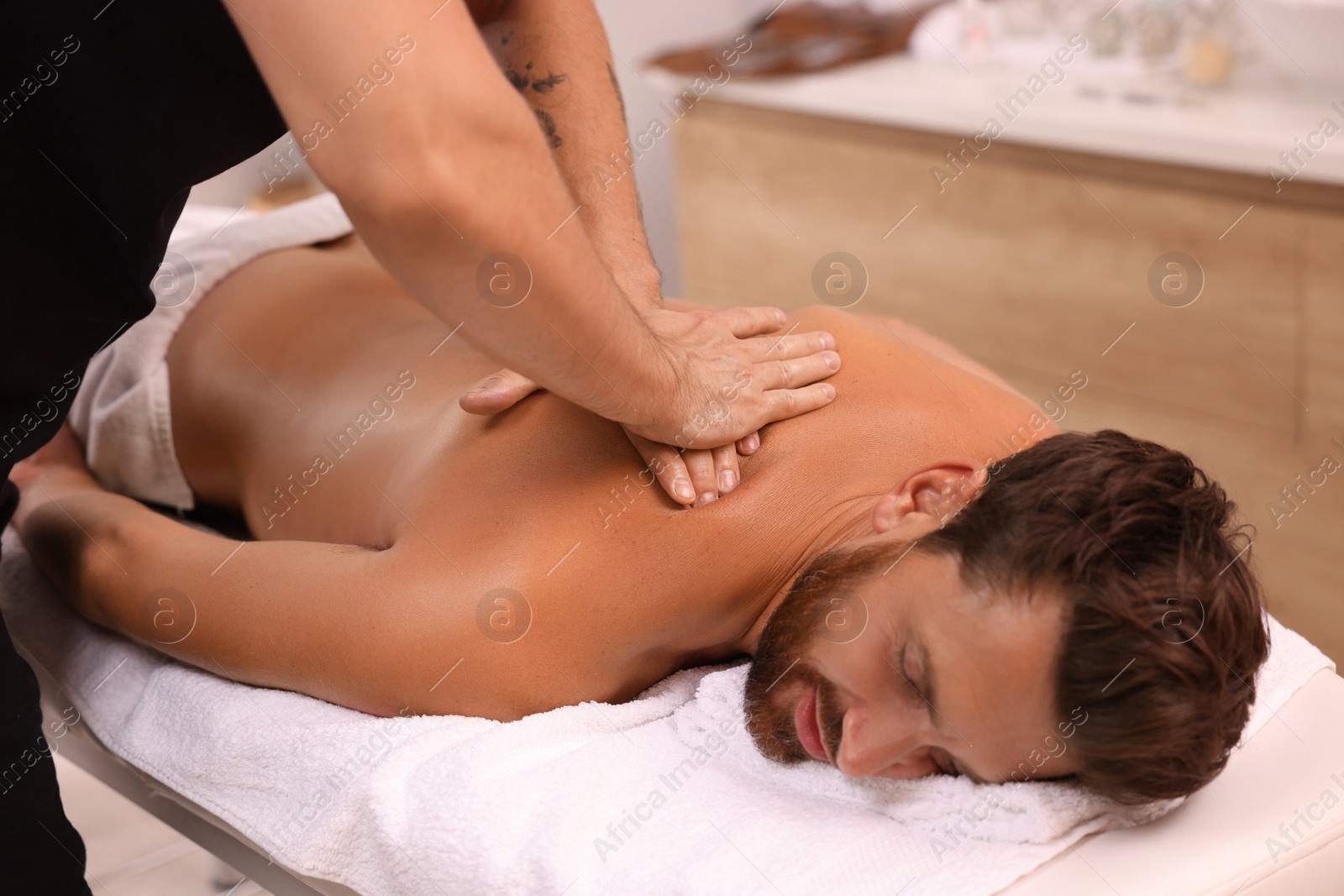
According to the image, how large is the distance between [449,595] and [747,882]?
35cm

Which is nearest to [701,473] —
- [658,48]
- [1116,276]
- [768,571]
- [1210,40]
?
[768,571]

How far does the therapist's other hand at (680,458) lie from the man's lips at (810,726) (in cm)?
20

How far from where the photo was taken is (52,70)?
92 cm

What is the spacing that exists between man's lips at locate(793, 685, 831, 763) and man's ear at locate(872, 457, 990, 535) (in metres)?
0.17

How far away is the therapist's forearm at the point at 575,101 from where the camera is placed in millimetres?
1282

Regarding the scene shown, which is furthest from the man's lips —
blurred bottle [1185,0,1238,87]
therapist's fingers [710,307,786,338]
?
blurred bottle [1185,0,1238,87]

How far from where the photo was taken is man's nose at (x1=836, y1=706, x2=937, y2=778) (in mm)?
977

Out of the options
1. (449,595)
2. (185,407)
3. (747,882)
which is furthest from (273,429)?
(747,882)

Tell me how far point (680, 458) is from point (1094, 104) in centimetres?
134

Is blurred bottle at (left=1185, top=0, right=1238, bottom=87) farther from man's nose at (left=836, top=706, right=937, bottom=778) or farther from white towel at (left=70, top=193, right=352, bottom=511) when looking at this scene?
man's nose at (left=836, top=706, right=937, bottom=778)

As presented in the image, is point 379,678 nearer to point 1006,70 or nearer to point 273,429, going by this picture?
point 273,429

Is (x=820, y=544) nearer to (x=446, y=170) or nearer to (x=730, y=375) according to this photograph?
(x=730, y=375)

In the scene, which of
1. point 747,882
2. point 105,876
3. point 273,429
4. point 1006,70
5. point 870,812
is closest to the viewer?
point 747,882

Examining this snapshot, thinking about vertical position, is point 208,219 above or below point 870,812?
above
